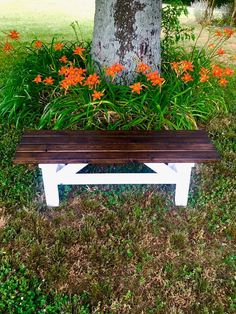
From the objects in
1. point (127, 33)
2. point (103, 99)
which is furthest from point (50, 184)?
point (127, 33)

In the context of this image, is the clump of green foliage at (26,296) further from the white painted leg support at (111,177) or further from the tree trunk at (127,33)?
the tree trunk at (127,33)

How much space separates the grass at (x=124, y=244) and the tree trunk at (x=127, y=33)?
1.44 meters

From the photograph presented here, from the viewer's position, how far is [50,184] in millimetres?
2914

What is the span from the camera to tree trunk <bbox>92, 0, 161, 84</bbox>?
388 cm

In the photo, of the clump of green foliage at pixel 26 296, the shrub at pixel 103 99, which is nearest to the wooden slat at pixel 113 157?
the clump of green foliage at pixel 26 296

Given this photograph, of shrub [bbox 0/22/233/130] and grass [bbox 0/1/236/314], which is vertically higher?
shrub [bbox 0/22/233/130]

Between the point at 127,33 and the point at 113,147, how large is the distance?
1.63 metres

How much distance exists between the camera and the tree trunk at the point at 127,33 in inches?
153

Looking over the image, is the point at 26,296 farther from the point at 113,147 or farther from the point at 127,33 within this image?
the point at 127,33

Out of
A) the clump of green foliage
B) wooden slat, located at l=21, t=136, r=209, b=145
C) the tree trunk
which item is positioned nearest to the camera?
the clump of green foliage

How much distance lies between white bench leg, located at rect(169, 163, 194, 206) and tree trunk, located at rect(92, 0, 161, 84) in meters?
1.54

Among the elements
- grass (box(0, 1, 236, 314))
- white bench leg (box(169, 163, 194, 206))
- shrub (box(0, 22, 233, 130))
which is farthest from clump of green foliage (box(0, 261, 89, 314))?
shrub (box(0, 22, 233, 130))

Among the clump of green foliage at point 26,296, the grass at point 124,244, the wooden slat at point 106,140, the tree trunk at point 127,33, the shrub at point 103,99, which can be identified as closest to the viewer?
the clump of green foliage at point 26,296

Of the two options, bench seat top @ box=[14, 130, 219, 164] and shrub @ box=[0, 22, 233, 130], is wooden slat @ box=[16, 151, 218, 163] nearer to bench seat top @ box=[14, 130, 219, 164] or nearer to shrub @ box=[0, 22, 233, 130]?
bench seat top @ box=[14, 130, 219, 164]
